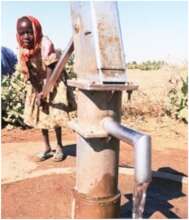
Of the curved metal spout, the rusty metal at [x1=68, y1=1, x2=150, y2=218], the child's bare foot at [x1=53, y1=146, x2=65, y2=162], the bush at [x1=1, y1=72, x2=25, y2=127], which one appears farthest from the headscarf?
the bush at [x1=1, y1=72, x2=25, y2=127]

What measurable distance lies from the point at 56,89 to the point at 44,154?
28.0 inches

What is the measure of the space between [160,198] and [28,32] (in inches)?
68.7

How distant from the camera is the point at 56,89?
13.2ft

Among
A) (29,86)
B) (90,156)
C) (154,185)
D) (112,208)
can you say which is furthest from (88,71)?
(29,86)

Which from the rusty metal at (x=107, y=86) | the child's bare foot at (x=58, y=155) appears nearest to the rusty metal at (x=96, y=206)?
the rusty metal at (x=107, y=86)

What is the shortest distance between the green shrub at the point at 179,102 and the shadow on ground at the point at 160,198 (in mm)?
3371

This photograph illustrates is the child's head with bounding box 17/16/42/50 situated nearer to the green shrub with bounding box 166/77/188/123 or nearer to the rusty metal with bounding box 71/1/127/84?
the rusty metal with bounding box 71/1/127/84

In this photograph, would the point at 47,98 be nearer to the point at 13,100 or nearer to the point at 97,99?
the point at 97,99

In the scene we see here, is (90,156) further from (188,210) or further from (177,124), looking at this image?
A: (177,124)

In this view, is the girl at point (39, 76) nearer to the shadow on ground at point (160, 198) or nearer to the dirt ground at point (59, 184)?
the dirt ground at point (59, 184)

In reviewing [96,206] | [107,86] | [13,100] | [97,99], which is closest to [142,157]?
[107,86]

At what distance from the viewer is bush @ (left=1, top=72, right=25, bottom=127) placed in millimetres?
6559

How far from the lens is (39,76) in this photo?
12.9 ft

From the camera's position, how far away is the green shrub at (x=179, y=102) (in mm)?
6867
